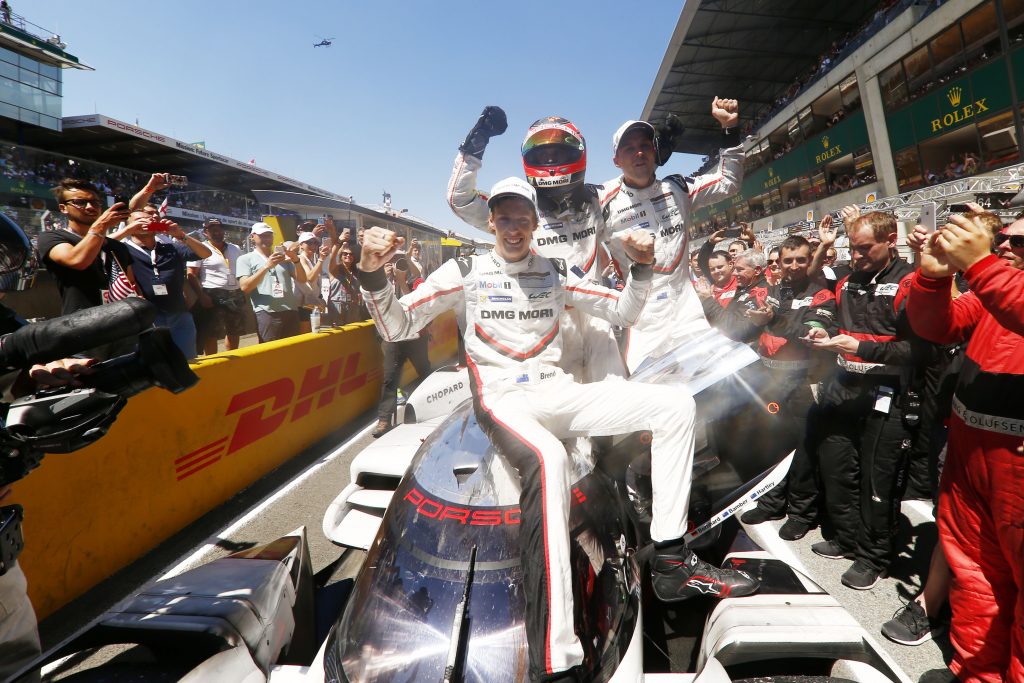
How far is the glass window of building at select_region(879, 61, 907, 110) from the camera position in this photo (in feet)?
61.4

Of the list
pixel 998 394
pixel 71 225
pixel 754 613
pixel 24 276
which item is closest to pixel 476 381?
pixel 754 613

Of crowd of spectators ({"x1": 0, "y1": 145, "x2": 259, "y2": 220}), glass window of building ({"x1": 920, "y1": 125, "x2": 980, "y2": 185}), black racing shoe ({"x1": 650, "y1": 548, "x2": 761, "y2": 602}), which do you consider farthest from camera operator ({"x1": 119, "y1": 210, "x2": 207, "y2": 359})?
crowd of spectators ({"x1": 0, "y1": 145, "x2": 259, "y2": 220})

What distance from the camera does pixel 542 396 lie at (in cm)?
237

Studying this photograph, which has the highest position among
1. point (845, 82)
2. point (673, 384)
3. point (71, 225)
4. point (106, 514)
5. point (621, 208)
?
point (845, 82)

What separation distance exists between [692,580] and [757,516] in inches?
83.8

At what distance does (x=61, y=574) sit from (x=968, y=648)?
4.59 m

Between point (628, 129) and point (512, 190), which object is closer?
point (512, 190)

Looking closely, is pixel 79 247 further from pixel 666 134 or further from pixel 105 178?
pixel 105 178

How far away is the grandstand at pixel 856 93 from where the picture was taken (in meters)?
15.3

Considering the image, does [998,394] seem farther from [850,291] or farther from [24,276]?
[24,276]

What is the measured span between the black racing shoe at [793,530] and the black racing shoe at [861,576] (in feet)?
1.70

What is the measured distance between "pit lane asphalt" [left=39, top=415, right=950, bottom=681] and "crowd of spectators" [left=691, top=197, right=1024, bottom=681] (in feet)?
0.30

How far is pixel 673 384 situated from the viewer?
8.94 feet

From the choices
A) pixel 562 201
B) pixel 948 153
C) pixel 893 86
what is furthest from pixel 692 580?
pixel 893 86
